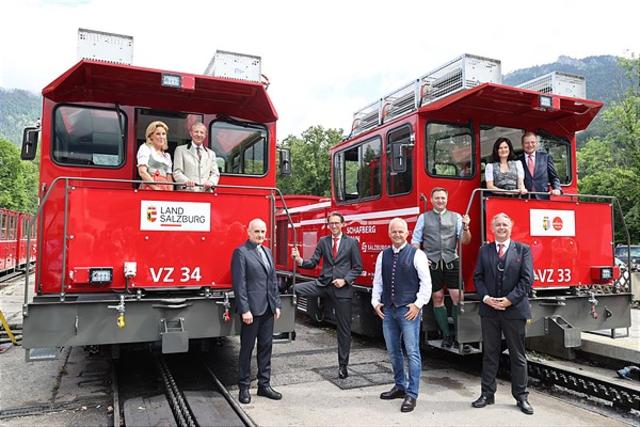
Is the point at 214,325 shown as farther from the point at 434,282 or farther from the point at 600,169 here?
the point at 600,169

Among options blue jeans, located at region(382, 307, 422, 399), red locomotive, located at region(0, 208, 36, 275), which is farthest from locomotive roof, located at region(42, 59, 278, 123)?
red locomotive, located at region(0, 208, 36, 275)

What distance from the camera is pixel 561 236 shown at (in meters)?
6.67

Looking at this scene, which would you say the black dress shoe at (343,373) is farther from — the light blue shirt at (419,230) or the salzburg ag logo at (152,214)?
the salzburg ag logo at (152,214)

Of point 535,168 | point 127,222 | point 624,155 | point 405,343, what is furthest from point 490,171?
point 624,155

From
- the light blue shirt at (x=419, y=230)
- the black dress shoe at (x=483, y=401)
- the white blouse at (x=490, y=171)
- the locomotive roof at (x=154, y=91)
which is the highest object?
the locomotive roof at (x=154, y=91)

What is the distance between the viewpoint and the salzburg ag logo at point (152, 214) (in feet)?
17.6

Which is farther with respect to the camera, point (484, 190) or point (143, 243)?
point (484, 190)

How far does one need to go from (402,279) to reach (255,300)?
156 centimetres

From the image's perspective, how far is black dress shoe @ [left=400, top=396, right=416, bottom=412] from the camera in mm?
5111

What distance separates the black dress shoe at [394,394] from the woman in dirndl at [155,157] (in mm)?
3340

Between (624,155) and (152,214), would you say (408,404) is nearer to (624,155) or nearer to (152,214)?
(152,214)

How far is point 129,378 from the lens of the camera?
6262mm

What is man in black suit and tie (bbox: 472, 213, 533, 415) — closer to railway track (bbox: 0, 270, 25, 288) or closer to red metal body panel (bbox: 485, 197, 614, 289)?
red metal body panel (bbox: 485, 197, 614, 289)

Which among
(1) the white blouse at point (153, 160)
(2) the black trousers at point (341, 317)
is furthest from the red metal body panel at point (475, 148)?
(1) the white blouse at point (153, 160)
